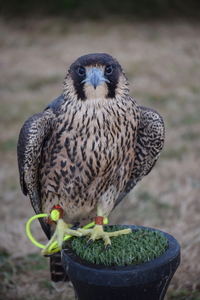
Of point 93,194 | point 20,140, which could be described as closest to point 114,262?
point 93,194

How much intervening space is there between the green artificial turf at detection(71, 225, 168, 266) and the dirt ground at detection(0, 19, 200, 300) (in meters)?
0.83

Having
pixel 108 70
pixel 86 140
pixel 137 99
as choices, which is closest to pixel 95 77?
pixel 108 70

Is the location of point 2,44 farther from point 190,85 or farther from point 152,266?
point 152,266

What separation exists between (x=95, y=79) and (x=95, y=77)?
0.5 inches

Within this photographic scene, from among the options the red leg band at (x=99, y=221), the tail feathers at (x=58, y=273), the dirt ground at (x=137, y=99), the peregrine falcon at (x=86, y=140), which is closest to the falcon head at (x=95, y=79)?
the peregrine falcon at (x=86, y=140)

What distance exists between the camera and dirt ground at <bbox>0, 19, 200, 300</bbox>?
→ 10.7ft

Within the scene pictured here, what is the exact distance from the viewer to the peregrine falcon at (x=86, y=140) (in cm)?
209

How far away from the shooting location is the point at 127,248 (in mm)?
1932

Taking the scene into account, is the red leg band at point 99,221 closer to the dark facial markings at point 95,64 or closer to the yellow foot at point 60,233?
the yellow foot at point 60,233

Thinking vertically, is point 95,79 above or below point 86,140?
above

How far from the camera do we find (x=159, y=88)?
802 centimetres

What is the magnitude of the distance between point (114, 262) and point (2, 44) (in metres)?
10.6

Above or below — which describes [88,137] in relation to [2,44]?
below

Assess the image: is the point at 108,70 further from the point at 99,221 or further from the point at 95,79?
the point at 99,221
